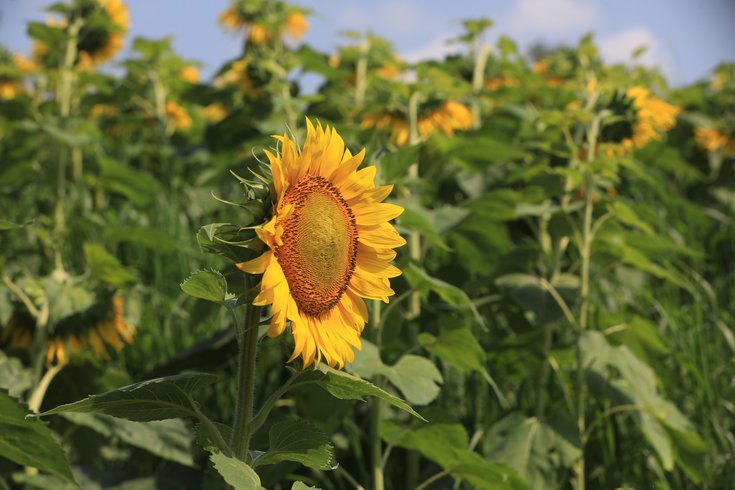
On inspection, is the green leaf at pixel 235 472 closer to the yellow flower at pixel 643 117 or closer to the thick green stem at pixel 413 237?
the thick green stem at pixel 413 237

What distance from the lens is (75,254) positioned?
9.61 feet

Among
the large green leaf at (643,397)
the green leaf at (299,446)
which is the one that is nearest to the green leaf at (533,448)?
the large green leaf at (643,397)

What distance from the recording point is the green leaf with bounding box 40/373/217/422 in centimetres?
117

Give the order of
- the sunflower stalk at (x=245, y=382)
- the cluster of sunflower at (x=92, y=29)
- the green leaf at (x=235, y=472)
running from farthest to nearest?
the cluster of sunflower at (x=92, y=29), the sunflower stalk at (x=245, y=382), the green leaf at (x=235, y=472)

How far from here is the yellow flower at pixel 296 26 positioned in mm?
3521

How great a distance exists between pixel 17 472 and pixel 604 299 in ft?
5.22

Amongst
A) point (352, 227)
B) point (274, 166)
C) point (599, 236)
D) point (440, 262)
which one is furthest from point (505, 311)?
point (274, 166)

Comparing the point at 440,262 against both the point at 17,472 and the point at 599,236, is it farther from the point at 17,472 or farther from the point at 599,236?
the point at 17,472

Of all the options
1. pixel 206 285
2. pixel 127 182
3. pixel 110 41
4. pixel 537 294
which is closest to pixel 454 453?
pixel 537 294

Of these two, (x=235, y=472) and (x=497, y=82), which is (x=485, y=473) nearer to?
(x=235, y=472)

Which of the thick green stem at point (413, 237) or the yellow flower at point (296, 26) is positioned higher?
the yellow flower at point (296, 26)

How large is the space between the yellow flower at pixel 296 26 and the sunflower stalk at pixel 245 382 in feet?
8.11

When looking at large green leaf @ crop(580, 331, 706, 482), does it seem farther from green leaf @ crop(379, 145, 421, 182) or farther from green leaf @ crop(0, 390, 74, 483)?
green leaf @ crop(0, 390, 74, 483)

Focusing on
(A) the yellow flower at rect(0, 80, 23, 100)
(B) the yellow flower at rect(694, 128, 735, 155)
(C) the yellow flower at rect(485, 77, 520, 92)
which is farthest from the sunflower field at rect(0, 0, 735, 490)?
(A) the yellow flower at rect(0, 80, 23, 100)
